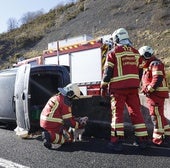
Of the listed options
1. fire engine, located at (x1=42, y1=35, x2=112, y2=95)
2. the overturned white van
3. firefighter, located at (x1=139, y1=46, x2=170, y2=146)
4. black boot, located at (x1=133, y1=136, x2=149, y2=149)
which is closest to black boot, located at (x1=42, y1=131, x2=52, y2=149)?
the overturned white van

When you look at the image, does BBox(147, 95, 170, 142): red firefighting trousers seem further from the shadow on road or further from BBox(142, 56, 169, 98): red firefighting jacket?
the shadow on road

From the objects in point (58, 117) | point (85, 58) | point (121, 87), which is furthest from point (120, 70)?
point (85, 58)

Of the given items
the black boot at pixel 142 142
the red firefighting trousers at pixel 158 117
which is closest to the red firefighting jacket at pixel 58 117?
the black boot at pixel 142 142

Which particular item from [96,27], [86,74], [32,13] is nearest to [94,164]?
[86,74]

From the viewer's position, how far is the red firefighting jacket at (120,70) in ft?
21.9

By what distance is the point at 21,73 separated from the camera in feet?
27.0

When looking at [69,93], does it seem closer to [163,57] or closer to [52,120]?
[52,120]

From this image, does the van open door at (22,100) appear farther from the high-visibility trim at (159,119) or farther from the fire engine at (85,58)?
the fire engine at (85,58)

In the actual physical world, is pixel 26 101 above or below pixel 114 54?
below

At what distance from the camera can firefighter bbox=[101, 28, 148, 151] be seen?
660 centimetres

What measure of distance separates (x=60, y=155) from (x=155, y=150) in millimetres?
1413

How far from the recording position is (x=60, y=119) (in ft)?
23.6

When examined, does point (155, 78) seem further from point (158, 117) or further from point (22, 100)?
point (22, 100)

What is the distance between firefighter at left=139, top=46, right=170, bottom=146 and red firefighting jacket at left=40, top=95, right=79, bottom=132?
1299 millimetres
